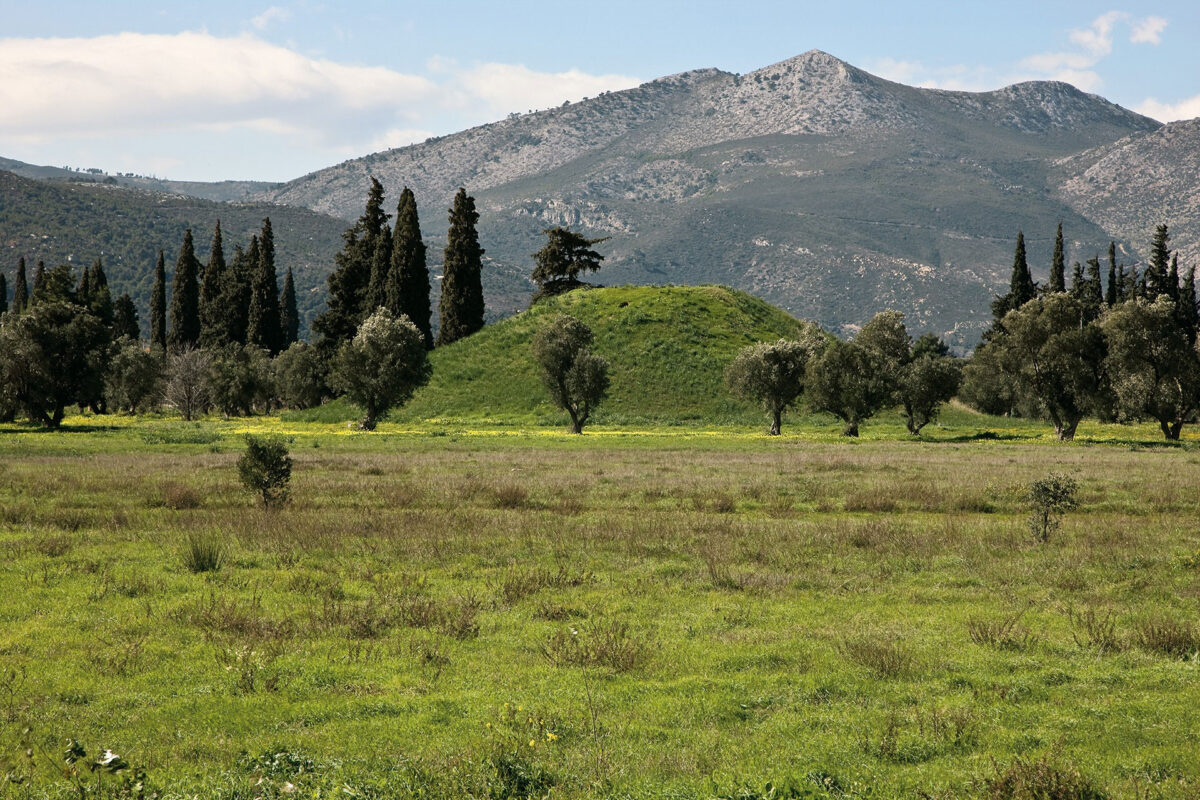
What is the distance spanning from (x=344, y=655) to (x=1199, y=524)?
2587 centimetres

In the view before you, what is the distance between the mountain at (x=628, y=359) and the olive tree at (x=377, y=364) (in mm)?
12589

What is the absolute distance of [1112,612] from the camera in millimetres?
16016

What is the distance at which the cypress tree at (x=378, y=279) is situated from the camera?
100438 mm

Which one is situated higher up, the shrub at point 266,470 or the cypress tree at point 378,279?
the cypress tree at point 378,279

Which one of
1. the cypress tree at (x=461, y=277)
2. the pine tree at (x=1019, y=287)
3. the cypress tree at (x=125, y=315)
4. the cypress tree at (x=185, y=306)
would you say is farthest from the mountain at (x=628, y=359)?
the cypress tree at (x=125, y=315)

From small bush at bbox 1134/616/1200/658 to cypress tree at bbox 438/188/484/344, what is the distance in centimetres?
9048

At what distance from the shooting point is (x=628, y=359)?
101625 millimetres

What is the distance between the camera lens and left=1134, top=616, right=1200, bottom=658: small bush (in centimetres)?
1426

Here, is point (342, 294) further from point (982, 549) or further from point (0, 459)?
point (982, 549)

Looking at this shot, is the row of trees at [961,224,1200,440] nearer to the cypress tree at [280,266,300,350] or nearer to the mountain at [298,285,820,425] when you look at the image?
the mountain at [298,285,820,425]

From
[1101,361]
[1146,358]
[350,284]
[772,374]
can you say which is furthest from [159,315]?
[1146,358]

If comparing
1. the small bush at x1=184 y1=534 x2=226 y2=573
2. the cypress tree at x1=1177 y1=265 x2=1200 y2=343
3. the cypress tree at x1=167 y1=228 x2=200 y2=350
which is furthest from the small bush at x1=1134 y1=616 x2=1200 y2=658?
the cypress tree at x1=167 y1=228 x2=200 y2=350

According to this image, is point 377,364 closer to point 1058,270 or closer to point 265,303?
point 265,303

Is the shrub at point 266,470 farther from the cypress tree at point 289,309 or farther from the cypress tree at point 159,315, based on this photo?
the cypress tree at point 289,309
